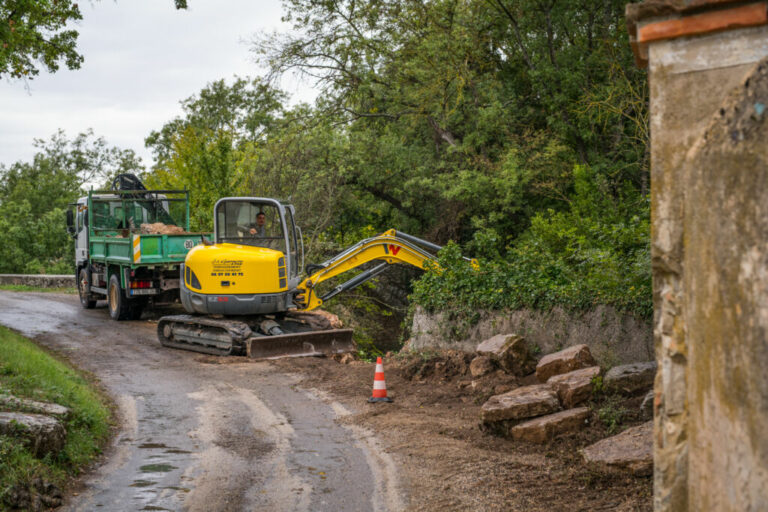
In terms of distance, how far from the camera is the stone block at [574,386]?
789 centimetres

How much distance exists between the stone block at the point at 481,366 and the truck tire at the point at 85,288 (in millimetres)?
13285

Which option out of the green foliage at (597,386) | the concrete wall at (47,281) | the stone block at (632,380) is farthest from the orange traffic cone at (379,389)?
the concrete wall at (47,281)

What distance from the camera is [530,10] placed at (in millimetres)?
17656

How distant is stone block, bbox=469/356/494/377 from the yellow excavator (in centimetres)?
383

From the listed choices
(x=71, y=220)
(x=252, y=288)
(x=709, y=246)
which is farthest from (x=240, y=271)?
(x=709, y=246)

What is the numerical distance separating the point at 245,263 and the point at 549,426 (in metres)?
7.16

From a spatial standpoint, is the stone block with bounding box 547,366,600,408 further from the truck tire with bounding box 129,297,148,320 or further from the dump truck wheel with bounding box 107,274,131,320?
the dump truck wheel with bounding box 107,274,131,320

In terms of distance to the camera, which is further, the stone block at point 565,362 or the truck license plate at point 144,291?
the truck license plate at point 144,291

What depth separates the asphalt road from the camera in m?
6.00

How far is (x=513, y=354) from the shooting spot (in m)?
9.86

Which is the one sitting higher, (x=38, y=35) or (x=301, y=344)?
(x=38, y=35)

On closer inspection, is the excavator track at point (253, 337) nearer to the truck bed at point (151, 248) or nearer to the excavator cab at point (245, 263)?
the excavator cab at point (245, 263)

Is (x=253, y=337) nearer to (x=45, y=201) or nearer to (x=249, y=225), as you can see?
(x=249, y=225)

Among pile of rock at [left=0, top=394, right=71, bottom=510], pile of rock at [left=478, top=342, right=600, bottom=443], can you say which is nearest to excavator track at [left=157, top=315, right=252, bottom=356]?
pile of rock at [left=0, top=394, right=71, bottom=510]
